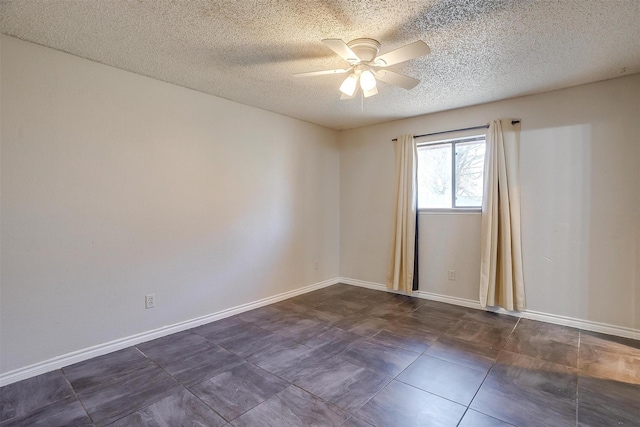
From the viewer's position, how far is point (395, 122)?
4246mm

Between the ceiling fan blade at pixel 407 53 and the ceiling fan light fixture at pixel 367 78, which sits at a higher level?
the ceiling fan blade at pixel 407 53

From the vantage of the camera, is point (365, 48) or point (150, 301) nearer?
point (365, 48)

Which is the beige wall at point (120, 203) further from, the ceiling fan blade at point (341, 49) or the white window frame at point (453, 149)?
the white window frame at point (453, 149)

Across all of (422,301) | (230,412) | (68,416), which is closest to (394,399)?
(230,412)

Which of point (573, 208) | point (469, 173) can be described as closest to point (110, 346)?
point (469, 173)

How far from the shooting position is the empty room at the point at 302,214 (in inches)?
74.5

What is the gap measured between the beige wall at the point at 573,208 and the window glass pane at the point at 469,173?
23cm

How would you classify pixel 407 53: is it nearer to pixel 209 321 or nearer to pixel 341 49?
pixel 341 49

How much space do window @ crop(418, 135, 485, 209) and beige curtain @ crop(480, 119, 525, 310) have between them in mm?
253

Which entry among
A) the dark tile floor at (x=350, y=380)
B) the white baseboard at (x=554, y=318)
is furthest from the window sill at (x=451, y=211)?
the dark tile floor at (x=350, y=380)

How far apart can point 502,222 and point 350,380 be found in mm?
2372

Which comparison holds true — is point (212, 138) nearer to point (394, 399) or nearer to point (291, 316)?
point (291, 316)

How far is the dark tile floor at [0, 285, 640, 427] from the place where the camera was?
1.76 m

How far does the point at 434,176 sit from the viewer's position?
13.3ft
